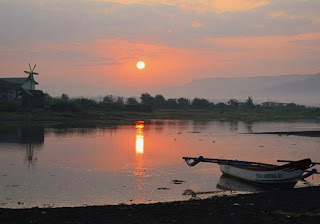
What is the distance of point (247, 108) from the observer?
14825 cm

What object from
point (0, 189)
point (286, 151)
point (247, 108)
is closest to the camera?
point (0, 189)

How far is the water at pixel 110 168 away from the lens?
65.7 ft

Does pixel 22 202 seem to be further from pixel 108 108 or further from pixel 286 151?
pixel 108 108

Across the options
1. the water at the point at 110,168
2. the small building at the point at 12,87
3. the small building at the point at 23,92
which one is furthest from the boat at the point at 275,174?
the small building at the point at 12,87

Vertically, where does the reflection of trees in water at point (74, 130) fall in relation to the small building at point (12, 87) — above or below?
below

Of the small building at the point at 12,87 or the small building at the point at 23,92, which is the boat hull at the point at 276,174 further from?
the small building at the point at 12,87

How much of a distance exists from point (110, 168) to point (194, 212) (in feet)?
45.4

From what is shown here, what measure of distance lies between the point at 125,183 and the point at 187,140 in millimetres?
26911

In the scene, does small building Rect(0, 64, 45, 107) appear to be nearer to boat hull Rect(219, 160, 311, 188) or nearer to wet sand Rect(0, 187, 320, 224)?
boat hull Rect(219, 160, 311, 188)

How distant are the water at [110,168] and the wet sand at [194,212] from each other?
8.55ft

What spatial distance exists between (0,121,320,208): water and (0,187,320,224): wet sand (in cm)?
261

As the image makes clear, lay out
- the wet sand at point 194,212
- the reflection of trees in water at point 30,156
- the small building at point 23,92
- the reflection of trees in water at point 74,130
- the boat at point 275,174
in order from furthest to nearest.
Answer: the small building at point 23,92 → the reflection of trees in water at point 74,130 → the reflection of trees in water at point 30,156 → the boat at point 275,174 → the wet sand at point 194,212

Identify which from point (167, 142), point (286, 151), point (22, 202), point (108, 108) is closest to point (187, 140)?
point (167, 142)

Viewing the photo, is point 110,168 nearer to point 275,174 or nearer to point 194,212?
point 275,174
